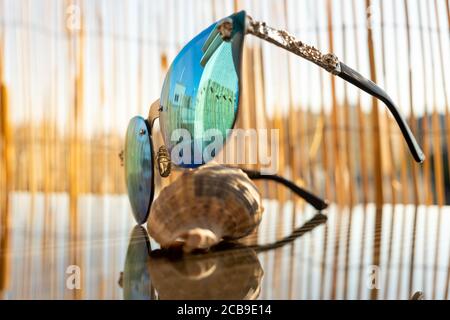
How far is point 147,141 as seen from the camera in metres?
0.55

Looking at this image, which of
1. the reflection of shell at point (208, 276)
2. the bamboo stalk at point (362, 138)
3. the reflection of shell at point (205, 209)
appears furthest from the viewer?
the bamboo stalk at point (362, 138)

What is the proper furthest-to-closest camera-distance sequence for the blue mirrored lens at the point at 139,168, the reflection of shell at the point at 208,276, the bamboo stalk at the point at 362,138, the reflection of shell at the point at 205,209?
1. the bamboo stalk at the point at 362,138
2. the blue mirrored lens at the point at 139,168
3. the reflection of shell at the point at 205,209
4. the reflection of shell at the point at 208,276

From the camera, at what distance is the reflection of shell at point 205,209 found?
1.14 feet

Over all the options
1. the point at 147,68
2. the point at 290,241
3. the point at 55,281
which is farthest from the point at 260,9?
the point at 55,281

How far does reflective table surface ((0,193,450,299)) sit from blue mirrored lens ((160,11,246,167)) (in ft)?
0.32

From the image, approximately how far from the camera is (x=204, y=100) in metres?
0.44

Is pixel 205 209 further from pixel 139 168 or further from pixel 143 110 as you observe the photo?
pixel 143 110

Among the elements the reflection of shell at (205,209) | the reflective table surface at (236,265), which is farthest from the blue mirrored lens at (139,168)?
the reflection of shell at (205,209)

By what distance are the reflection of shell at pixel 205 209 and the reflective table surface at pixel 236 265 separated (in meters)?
0.01

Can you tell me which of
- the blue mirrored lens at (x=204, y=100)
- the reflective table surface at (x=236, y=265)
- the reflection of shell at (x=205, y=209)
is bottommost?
the reflective table surface at (x=236, y=265)

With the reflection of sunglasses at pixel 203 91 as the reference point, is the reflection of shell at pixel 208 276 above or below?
below

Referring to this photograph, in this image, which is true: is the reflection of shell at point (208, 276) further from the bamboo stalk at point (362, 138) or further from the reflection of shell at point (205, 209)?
the bamboo stalk at point (362, 138)

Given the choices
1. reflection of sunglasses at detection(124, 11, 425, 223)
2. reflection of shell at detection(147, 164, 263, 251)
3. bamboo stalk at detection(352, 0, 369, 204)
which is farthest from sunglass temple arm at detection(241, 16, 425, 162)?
bamboo stalk at detection(352, 0, 369, 204)
